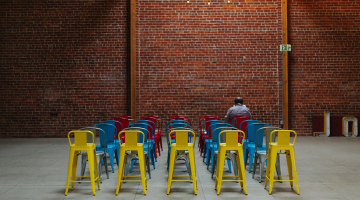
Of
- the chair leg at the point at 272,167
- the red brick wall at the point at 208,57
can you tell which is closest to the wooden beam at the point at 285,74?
the red brick wall at the point at 208,57

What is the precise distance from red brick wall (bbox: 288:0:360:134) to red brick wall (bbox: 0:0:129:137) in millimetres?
Result: 5759

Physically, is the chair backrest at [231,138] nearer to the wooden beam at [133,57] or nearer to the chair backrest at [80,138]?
the chair backrest at [80,138]

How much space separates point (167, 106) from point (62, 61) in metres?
3.81

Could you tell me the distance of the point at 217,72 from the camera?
10289 millimetres

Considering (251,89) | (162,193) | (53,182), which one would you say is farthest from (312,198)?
→ (251,89)

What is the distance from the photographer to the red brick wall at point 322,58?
406 inches

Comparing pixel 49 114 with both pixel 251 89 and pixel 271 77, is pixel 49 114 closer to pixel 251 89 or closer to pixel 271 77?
pixel 251 89

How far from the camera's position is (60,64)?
10258mm

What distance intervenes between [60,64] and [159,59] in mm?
3302

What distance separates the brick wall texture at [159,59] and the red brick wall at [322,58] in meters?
0.03

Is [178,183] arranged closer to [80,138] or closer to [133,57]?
[80,138]

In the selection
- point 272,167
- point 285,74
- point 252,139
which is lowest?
point 272,167

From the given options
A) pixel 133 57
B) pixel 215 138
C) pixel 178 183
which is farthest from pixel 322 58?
pixel 178 183

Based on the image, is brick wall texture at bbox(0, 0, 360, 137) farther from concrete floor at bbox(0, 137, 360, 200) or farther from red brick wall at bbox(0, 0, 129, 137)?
concrete floor at bbox(0, 137, 360, 200)
